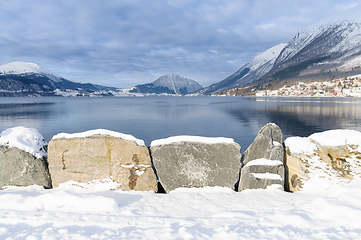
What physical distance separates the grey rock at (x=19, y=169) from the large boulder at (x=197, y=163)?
3842 millimetres

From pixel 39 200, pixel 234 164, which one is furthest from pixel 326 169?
pixel 39 200

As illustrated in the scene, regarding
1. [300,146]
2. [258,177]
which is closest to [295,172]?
[300,146]

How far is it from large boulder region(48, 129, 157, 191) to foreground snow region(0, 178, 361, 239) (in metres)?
0.54

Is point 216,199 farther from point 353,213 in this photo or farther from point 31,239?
point 31,239

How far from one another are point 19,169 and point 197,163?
5.81m

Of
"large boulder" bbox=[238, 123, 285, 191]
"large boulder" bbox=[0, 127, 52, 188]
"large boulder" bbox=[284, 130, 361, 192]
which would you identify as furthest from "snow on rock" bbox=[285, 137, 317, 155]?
"large boulder" bbox=[0, 127, 52, 188]

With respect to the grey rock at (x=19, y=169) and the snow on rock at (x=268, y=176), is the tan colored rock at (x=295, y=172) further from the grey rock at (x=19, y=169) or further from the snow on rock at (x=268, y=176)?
the grey rock at (x=19, y=169)

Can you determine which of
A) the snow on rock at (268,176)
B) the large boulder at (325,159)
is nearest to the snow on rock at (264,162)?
the snow on rock at (268,176)

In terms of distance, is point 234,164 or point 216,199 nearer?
point 216,199

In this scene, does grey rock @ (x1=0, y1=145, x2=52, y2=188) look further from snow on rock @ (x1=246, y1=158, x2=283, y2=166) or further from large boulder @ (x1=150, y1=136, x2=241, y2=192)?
snow on rock @ (x1=246, y1=158, x2=283, y2=166)

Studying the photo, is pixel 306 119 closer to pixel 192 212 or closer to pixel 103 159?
pixel 192 212

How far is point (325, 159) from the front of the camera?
683 centimetres

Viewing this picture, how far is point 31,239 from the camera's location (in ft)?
12.4

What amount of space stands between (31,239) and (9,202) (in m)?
2.15
